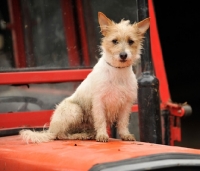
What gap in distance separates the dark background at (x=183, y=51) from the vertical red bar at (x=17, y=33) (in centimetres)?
279

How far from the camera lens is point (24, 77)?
4.47 meters

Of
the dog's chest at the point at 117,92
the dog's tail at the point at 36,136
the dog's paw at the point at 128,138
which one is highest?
the dog's chest at the point at 117,92

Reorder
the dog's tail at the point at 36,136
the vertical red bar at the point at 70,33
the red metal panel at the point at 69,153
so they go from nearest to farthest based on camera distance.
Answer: the red metal panel at the point at 69,153 < the dog's tail at the point at 36,136 < the vertical red bar at the point at 70,33

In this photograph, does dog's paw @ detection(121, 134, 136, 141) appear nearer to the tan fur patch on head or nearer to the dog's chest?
the dog's chest

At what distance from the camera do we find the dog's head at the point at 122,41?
389cm

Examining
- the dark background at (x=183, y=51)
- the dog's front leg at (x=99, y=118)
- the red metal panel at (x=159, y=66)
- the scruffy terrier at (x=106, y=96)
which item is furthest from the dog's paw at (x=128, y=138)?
the dark background at (x=183, y=51)

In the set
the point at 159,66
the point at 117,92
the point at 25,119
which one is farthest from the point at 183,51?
the point at 117,92

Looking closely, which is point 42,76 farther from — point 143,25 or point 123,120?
point 143,25

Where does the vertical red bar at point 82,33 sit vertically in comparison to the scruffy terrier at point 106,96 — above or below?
above

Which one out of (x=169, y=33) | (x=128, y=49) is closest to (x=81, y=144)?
(x=128, y=49)

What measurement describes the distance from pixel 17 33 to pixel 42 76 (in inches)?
13.1

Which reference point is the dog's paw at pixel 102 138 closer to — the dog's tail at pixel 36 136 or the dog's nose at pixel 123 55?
the dog's tail at pixel 36 136

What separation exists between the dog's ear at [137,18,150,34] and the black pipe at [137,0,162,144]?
3 centimetres

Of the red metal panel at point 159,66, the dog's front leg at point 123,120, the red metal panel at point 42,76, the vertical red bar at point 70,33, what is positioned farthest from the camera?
the red metal panel at point 159,66
